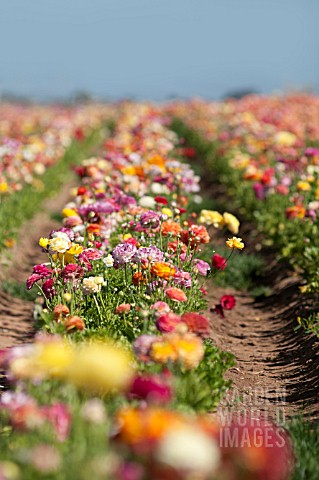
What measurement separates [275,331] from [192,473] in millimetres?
4139

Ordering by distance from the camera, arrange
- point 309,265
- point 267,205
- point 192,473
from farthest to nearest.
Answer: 1. point 267,205
2. point 309,265
3. point 192,473

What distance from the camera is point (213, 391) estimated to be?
353 cm

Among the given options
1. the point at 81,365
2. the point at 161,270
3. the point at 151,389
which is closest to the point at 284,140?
the point at 161,270

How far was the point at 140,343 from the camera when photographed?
2920 mm

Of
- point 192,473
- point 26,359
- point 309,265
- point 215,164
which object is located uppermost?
point 215,164

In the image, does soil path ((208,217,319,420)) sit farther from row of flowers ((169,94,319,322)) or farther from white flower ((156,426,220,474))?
white flower ((156,426,220,474))

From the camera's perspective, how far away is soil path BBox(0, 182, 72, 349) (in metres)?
5.91

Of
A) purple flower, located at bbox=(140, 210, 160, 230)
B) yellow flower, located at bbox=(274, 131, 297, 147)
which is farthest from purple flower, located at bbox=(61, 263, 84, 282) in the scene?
yellow flower, located at bbox=(274, 131, 297, 147)

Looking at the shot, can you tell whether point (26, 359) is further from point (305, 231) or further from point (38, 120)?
point (38, 120)

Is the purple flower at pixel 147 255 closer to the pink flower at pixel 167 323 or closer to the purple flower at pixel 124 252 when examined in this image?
the purple flower at pixel 124 252

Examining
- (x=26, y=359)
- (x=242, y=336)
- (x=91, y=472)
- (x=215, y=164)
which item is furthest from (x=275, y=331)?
(x=215, y=164)

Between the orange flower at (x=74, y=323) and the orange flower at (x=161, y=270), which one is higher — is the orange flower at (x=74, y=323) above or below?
below

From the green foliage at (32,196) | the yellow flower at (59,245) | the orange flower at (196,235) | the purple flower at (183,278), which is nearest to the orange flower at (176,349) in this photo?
the purple flower at (183,278)

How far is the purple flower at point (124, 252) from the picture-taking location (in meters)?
4.13
